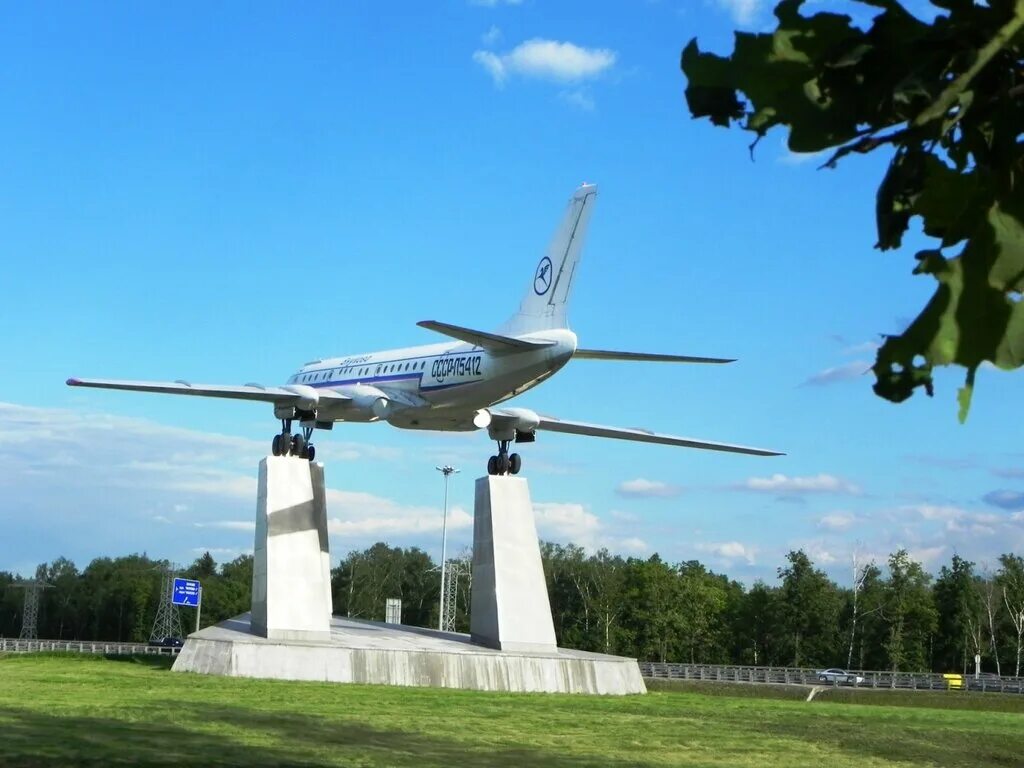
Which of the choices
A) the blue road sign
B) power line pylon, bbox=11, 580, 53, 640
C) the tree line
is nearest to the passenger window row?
the blue road sign

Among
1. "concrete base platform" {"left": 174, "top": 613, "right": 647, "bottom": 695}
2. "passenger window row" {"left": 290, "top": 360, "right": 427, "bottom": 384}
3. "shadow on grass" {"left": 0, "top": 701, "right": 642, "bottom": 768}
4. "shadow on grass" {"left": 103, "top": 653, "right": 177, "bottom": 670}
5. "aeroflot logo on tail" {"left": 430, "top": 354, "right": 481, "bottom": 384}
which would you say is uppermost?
"passenger window row" {"left": 290, "top": 360, "right": 427, "bottom": 384}

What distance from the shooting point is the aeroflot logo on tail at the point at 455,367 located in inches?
1230

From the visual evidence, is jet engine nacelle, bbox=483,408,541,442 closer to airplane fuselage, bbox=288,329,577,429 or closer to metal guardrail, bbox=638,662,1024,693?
airplane fuselage, bbox=288,329,577,429

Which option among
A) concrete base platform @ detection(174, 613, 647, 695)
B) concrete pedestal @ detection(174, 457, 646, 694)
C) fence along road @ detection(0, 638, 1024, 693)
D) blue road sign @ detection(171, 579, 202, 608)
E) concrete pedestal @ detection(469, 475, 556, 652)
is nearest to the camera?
concrete base platform @ detection(174, 613, 647, 695)

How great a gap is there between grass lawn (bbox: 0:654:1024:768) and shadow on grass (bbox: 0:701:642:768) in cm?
2

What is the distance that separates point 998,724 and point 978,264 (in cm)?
2065

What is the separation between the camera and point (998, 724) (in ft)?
73.9

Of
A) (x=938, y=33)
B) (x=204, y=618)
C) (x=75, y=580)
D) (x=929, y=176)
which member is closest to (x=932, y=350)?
(x=929, y=176)

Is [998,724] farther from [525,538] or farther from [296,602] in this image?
[296,602]

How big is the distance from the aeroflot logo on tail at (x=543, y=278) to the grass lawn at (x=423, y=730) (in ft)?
37.6

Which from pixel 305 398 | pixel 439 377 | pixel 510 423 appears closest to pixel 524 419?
pixel 510 423

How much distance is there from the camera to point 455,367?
105 ft

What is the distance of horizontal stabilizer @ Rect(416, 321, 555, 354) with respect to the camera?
2360cm

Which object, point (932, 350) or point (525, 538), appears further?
point (525, 538)
